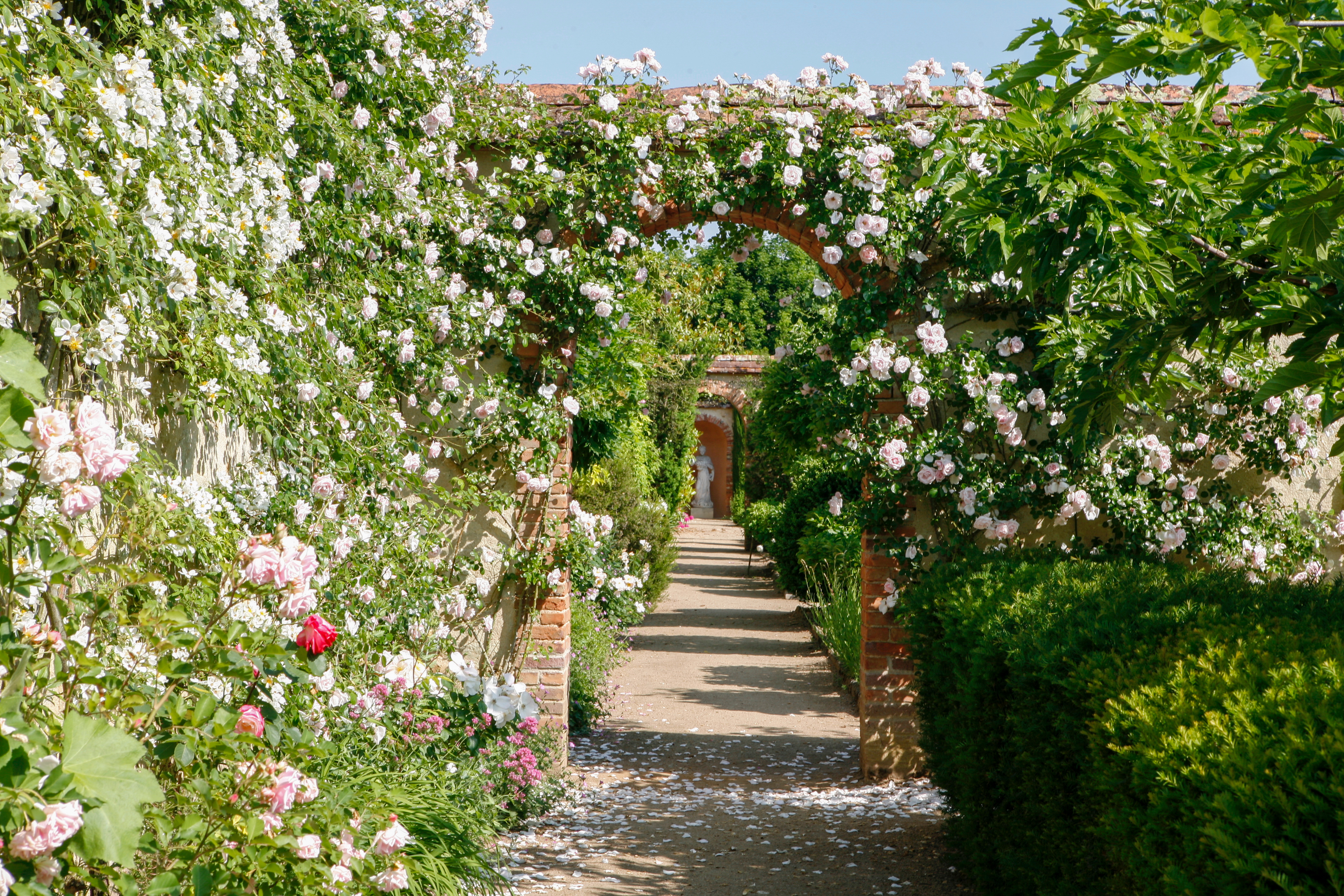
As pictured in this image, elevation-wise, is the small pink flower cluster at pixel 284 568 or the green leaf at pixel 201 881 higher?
the small pink flower cluster at pixel 284 568

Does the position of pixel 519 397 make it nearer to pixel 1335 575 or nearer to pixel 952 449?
pixel 952 449

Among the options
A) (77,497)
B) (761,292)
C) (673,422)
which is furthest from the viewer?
(761,292)

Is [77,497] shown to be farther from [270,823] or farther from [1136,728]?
[1136,728]

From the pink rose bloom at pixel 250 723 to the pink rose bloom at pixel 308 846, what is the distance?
0.22 meters

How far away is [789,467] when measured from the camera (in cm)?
1319

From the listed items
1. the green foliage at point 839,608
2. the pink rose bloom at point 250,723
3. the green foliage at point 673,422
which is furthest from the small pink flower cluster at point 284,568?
the green foliage at point 673,422

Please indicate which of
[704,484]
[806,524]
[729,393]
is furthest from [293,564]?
[704,484]

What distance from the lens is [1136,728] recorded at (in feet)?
6.88

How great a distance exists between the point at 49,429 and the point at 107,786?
58cm

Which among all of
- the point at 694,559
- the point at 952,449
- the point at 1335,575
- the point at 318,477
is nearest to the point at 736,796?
the point at 952,449

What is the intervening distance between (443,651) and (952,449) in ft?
9.19

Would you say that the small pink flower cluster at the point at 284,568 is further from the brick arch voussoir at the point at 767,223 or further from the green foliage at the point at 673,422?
the green foliage at the point at 673,422

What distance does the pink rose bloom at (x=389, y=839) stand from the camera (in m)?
2.28

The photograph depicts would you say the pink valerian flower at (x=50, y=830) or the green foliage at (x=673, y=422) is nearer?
the pink valerian flower at (x=50, y=830)
